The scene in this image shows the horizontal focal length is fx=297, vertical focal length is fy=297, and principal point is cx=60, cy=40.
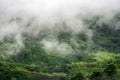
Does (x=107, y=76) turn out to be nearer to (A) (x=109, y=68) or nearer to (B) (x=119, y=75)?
(A) (x=109, y=68)

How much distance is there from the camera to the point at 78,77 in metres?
158

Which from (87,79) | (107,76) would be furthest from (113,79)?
(87,79)

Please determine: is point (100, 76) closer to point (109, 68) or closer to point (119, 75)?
point (109, 68)

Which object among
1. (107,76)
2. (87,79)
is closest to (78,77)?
(87,79)

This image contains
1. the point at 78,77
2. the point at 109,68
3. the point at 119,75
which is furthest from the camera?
the point at 119,75

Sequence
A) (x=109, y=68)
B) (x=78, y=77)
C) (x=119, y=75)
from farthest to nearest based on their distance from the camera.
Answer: (x=119, y=75)
(x=78, y=77)
(x=109, y=68)

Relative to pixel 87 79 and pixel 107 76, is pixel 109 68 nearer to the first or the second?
pixel 107 76

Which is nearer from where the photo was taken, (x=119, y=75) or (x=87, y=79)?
(x=87, y=79)

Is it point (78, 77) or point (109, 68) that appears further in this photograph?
point (78, 77)

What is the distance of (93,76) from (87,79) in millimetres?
8478

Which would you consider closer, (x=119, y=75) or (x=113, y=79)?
(x=113, y=79)

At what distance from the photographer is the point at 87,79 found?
517ft

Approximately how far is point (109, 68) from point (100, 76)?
388 inches

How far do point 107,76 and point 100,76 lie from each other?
11.5 ft
